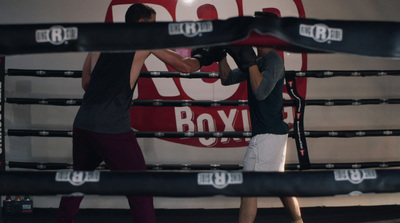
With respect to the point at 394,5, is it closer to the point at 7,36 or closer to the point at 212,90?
the point at 212,90

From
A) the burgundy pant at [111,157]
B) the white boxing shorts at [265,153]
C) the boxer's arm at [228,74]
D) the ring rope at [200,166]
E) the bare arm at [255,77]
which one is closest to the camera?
the burgundy pant at [111,157]

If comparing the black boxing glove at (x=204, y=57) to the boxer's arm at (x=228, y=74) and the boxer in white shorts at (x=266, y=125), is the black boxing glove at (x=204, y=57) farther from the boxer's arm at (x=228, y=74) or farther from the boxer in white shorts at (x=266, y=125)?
the boxer's arm at (x=228, y=74)

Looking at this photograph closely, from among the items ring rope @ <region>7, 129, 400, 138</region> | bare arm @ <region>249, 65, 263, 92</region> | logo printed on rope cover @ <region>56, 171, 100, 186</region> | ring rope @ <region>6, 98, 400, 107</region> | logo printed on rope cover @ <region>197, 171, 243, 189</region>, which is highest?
bare arm @ <region>249, 65, 263, 92</region>

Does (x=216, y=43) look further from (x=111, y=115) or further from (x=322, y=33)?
(x=111, y=115)

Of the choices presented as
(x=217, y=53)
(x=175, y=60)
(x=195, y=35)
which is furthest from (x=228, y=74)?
(x=195, y=35)

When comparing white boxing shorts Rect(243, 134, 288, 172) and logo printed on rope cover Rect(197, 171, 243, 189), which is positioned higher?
logo printed on rope cover Rect(197, 171, 243, 189)

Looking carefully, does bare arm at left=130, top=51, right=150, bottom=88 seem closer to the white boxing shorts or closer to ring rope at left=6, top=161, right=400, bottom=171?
the white boxing shorts

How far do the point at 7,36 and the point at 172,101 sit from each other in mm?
2313

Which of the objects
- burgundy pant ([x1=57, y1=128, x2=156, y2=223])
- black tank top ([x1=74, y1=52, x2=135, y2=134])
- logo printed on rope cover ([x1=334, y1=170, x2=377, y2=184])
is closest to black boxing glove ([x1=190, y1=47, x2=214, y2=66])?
black tank top ([x1=74, y1=52, x2=135, y2=134])

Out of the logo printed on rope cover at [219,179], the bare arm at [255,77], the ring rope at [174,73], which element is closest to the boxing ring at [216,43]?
the logo printed on rope cover at [219,179]

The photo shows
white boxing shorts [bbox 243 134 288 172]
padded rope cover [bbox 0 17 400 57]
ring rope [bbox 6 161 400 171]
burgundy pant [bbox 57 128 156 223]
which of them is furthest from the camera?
ring rope [bbox 6 161 400 171]

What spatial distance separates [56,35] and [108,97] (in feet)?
2.42

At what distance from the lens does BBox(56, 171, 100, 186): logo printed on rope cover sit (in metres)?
1.67

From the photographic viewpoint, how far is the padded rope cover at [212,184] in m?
1.67
